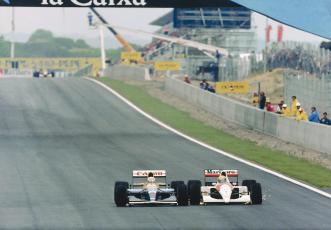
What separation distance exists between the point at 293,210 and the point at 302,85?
24714mm

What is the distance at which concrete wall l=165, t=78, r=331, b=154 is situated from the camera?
37.9m

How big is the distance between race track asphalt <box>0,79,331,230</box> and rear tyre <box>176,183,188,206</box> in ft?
1.20

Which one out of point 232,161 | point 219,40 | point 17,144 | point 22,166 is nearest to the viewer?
point 22,166

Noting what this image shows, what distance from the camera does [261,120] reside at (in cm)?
4653

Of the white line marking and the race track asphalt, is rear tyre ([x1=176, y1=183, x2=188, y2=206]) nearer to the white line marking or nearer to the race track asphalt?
the race track asphalt

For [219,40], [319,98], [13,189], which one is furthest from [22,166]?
[219,40]

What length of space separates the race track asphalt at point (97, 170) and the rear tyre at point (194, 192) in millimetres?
457

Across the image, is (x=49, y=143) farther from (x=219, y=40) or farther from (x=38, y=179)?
(x=219, y=40)

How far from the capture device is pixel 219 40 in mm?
136000

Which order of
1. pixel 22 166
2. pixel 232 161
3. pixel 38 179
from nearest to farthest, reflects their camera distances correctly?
pixel 38 179 → pixel 22 166 → pixel 232 161

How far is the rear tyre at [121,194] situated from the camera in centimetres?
2408

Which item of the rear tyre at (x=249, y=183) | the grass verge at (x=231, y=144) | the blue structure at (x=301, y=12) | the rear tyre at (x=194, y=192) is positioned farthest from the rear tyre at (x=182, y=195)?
the blue structure at (x=301, y=12)

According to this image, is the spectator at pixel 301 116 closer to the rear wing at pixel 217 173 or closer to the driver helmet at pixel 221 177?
the rear wing at pixel 217 173

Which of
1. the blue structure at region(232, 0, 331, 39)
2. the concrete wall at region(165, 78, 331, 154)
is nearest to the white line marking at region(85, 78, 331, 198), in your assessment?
the concrete wall at region(165, 78, 331, 154)
